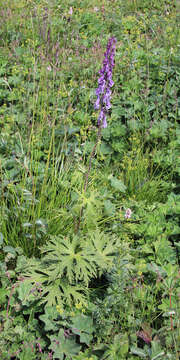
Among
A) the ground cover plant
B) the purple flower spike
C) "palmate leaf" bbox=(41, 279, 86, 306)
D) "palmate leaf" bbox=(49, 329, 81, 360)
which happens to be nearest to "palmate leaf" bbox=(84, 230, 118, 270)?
the ground cover plant

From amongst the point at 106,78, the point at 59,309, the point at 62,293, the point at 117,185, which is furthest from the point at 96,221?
the point at 106,78

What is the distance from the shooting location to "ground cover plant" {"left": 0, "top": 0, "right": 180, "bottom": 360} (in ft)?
7.20

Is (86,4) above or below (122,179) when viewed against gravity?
above

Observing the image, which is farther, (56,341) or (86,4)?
(86,4)

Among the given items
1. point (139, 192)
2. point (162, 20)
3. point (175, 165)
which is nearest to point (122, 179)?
point (139, 192)

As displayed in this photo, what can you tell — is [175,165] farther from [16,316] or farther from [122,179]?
[16,316]

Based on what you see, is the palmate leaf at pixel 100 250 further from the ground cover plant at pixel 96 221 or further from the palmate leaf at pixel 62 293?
the palmate leaf at pixel 62 293

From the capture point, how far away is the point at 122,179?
132 inches

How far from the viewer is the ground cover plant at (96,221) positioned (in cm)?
219

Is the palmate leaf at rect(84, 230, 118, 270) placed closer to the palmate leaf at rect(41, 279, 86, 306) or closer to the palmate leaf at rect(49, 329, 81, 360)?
the palmate leaf at rect(41, 279, 86, 306)

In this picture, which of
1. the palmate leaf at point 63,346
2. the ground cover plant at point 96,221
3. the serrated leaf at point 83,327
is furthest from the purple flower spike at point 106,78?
the palmate leaf at point 63,346

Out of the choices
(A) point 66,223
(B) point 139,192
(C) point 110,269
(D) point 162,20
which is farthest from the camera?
(D) point 162,20

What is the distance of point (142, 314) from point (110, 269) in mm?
337

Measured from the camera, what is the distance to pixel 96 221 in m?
2.71
